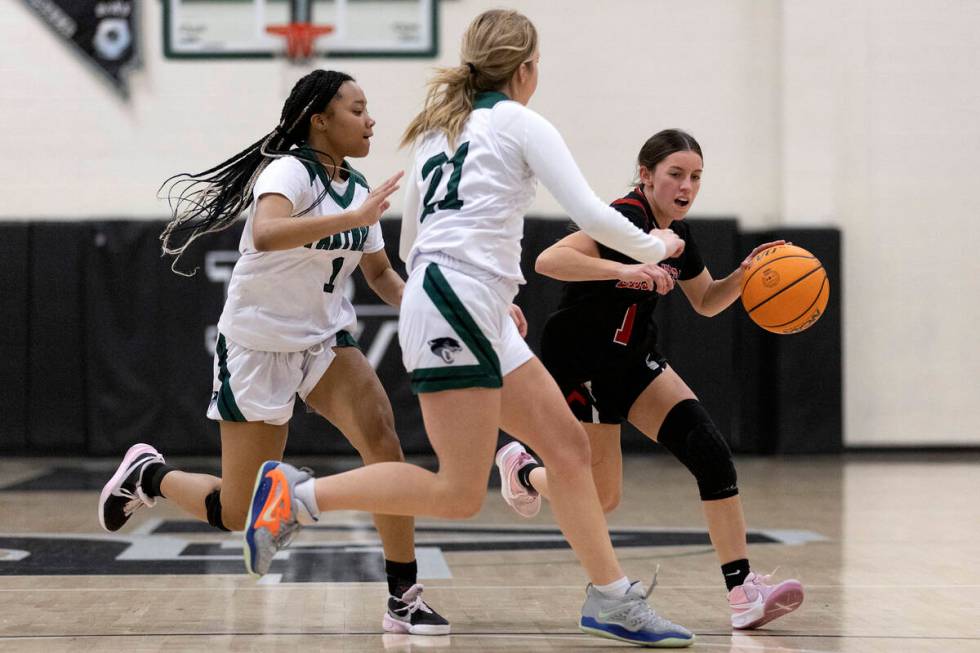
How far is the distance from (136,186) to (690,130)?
454 cm

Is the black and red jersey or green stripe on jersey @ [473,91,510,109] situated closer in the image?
green stripe on jersey @ [473,91,510,109]

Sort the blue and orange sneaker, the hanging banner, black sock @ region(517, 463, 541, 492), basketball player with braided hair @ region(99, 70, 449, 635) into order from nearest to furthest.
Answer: the blue and orange sneaker
basketball player with braided hair @ region(99, 70, 449, 635)
black sock @ region(517, 463, 541, 492)
the hanging banner

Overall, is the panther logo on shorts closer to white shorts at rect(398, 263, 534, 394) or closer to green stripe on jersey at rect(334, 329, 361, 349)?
white shorts at rect(398, 263, 534, 394)

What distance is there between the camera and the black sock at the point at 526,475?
4.34 m

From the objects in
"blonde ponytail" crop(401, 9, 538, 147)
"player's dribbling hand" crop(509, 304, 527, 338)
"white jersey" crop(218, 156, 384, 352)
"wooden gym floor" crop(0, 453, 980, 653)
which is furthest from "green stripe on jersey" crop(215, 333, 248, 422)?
"blonde ponytail" crop(401, 9, 538, 147)

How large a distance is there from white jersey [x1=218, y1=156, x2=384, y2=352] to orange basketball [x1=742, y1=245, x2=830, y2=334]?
1298mm

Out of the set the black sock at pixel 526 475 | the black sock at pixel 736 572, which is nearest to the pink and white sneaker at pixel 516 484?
the black sock at pixel 526 475

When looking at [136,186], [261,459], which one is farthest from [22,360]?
[261,459]

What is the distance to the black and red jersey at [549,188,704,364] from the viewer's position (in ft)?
13.1

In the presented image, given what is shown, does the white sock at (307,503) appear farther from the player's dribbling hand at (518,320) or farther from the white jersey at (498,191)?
the player's dribbling hand at (518,320)

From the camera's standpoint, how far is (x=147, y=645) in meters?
3.46

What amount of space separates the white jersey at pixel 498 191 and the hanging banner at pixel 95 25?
7230 mm

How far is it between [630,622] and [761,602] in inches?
21.0

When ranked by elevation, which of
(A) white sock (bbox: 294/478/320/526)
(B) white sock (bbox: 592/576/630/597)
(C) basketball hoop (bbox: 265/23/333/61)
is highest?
(C) basketball hoop (bbox: 265/23/333/61)
